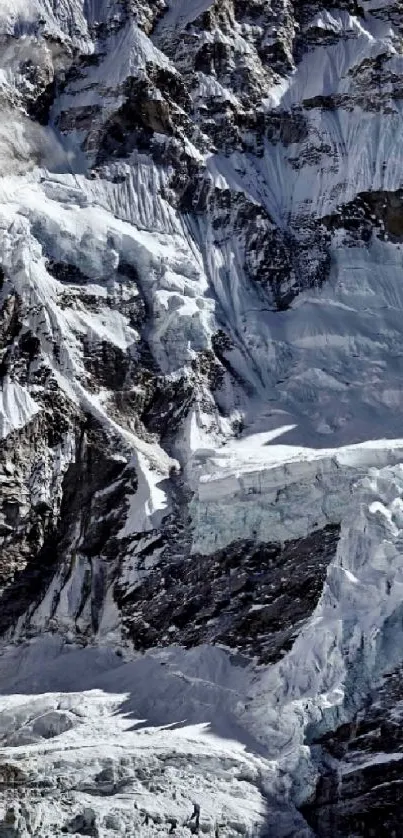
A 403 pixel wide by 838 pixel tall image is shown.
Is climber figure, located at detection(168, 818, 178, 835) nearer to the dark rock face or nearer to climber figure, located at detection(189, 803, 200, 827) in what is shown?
climber figure, located at detection(189, 803, 200, 827)

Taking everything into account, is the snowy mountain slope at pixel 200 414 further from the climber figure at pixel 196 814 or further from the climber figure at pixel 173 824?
Result: the climber figure at pixel 196 814

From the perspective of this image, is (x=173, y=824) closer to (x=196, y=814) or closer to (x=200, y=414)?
(x=196, y=814)

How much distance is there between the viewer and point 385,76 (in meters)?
147

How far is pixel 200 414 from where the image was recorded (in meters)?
129

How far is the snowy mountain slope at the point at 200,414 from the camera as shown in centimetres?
10219

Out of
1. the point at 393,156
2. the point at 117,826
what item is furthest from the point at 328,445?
the point at 117,826

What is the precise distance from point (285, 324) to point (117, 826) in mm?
46778

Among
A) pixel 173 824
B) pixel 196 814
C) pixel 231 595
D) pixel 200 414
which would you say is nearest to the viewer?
pixel 173 824

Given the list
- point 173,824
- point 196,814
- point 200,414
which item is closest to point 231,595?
point 200,414

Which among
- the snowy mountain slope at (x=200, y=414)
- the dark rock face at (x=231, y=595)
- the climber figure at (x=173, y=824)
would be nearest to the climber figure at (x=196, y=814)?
the snowy mountain slope at (x=200, y=414)

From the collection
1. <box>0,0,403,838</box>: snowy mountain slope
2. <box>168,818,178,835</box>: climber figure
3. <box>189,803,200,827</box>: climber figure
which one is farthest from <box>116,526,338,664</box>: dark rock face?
<box>168,818,178,835</box>: climber figure

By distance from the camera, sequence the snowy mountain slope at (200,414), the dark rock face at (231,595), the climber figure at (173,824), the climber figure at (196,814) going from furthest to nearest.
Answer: the dark rock face at (231,595), the snowy mountain slope at (200,414), the climber figure at (196,814), the climber figure at (173,824)

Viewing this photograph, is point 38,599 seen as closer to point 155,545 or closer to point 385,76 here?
point 155,545

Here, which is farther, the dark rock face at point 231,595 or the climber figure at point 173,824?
the dark rock face at point 231,595
